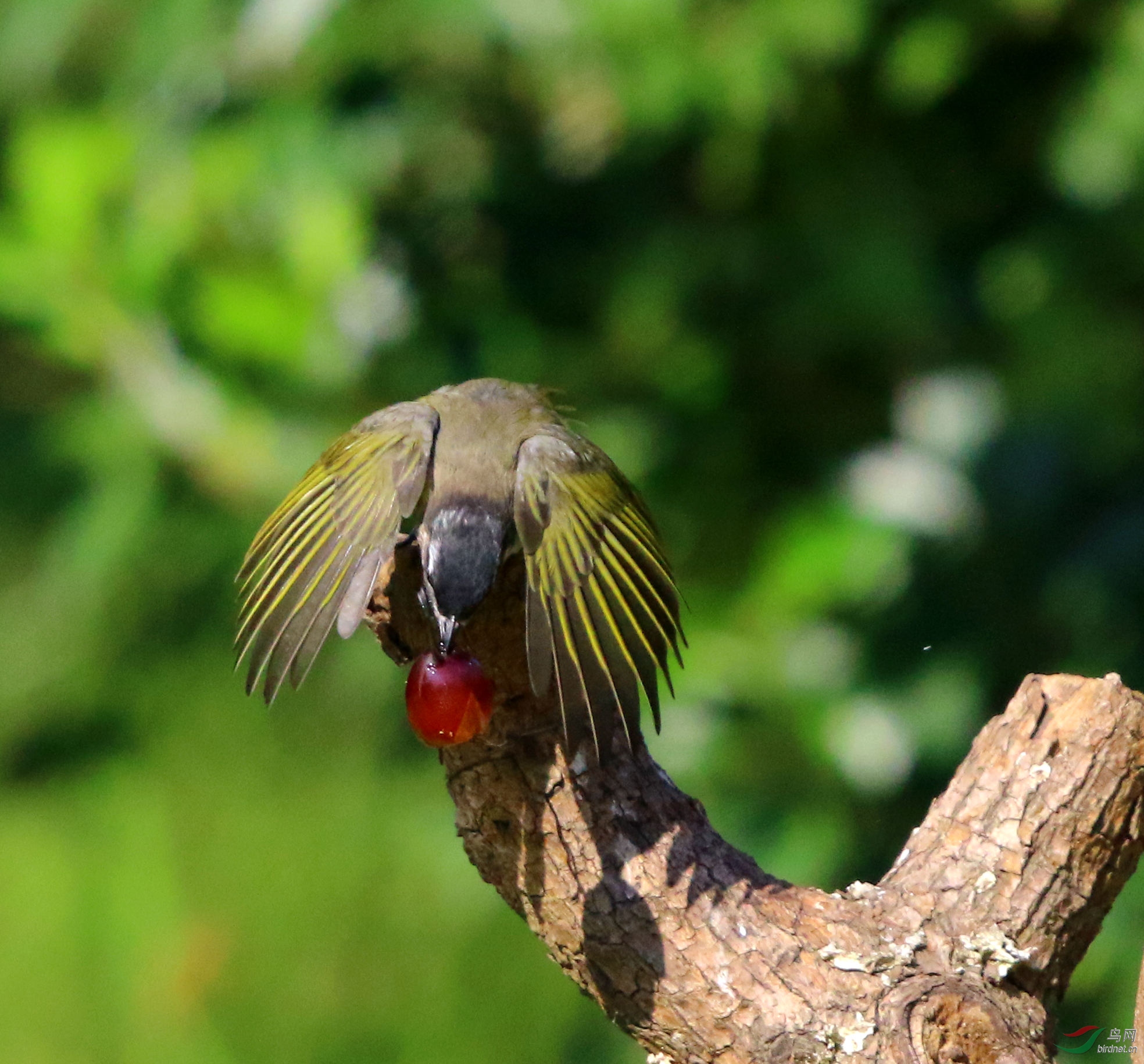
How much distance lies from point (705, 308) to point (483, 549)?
1802 mm

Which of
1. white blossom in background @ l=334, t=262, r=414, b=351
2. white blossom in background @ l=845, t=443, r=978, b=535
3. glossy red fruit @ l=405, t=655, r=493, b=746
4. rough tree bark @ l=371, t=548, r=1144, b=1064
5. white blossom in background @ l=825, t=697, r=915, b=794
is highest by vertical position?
white blossom in background @ l=334, t=262, r=414, b=351

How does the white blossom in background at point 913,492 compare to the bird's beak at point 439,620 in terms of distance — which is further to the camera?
the white blossom in background at point 913,492

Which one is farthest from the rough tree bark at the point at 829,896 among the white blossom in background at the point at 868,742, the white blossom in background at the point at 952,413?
the white blossom in background at the point at 952,413

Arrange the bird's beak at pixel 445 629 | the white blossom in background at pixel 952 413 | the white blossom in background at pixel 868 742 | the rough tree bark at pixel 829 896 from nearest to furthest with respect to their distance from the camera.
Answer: the rough tree bark at pixel 829 896, the bird's beak at pixel 445 629, the white blossom in background at pixel 868 742, the white blossom in background at pixel 952 413

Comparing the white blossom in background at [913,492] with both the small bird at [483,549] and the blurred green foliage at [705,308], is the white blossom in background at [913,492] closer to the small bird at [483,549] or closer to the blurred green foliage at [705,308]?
the blurred green foliage at [705,308]

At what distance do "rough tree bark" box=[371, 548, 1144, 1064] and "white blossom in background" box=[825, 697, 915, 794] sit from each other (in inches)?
60.3

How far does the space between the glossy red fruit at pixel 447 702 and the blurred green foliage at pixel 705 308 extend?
1.69 metres

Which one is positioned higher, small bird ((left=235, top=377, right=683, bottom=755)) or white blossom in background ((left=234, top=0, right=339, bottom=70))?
white blossom in background ((left=234, top=0, right=339, bottom=70))

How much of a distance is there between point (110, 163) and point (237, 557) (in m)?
1.01

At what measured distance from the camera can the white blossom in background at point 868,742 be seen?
399 cm

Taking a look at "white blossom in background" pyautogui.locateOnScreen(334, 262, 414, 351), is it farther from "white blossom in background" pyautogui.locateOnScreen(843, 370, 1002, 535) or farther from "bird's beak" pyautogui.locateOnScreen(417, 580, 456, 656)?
"bird's beak" pyautogui.locateOnScreen(417, 580, 456, 656)

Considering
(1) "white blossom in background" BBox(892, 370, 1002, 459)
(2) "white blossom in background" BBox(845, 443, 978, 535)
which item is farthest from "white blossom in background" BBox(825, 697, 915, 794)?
(1) "white blossom in background" BBox(892, 370, 1002, 459)

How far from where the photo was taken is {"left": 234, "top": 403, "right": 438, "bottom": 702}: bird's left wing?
2545mm

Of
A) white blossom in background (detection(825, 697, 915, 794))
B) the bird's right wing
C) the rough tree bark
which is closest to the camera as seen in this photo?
the rough tree bark
